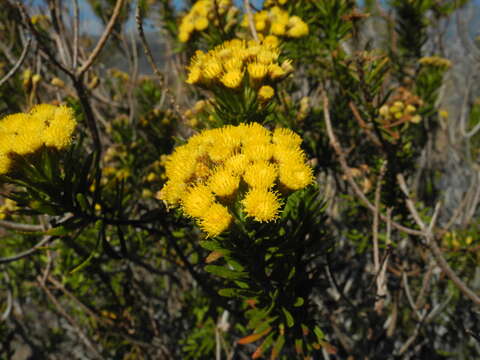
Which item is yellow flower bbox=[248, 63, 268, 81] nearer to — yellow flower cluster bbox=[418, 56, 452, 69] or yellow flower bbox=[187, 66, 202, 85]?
yellow flower bbox=[187, 66, 202, 85]

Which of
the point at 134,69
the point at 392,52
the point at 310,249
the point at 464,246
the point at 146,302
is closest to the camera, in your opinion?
the point at 310,249

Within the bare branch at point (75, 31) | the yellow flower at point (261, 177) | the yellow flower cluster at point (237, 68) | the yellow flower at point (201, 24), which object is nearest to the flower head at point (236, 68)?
the yellow flower cluster at point (237, 68)

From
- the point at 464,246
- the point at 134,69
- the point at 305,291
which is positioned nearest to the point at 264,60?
the point at 305,291

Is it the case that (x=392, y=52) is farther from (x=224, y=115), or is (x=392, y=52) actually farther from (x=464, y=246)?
(x=224, y=115)

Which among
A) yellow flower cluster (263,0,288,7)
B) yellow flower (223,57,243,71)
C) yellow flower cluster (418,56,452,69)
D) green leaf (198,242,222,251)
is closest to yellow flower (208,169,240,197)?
green leaf (198,242,222,251)

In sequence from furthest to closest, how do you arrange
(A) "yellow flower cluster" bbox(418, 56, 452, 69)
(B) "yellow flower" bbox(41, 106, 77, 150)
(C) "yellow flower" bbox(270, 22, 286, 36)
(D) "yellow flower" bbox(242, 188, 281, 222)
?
(A) "yellow flower cluster" bbox(418, 56, 452, 69)
(C) "yellow flower" bbox(270, 22, 286, 36)
(B) "yellow flower" bbox(41, 106, 77, 150)
(D) "yellow flower" bbox(242, 188, 281, 222)

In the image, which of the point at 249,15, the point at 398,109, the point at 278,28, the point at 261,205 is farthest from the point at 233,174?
the point at 398,109
